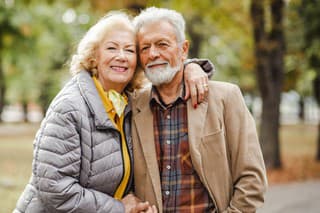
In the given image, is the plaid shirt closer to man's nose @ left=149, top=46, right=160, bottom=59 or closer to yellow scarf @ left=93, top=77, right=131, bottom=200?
yellow scarf @ left=93, top=77, right=131, bottom=200

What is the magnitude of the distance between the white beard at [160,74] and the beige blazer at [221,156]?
27cm

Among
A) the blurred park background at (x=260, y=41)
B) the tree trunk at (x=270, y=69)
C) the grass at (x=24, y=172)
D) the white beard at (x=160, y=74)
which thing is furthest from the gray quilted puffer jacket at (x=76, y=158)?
the tree trunk at (x=270, y=69)

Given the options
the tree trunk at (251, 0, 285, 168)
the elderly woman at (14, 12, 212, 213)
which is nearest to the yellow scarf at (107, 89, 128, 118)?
the elderly woman at (14, 12, 212, 213)

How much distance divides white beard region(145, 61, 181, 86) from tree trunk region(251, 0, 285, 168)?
32.2ft

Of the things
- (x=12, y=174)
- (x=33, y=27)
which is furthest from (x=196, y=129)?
(x=33, y=27)

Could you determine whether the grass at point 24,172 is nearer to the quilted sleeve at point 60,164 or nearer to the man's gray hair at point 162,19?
the quilted sleeve at point 60,164

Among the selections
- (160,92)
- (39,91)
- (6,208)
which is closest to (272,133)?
(6,208)

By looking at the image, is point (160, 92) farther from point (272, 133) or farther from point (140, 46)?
point (272, 133)

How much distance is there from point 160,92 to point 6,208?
21.6 ft

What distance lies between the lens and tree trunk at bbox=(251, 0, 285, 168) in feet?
42.8

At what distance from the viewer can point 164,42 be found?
11.3ft

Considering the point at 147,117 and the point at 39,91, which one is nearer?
the point at 147,117

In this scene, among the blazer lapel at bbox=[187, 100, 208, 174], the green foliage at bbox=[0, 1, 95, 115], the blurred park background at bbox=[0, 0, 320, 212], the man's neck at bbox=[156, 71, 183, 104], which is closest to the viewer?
the blazer lapel at bbox=[187, 100, 208, 174]

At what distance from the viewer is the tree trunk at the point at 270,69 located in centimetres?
1304
